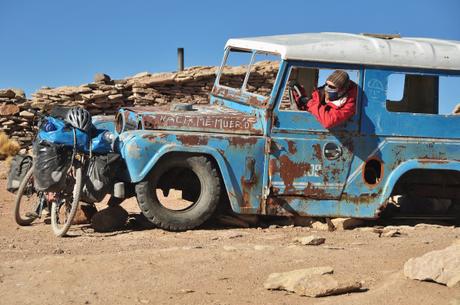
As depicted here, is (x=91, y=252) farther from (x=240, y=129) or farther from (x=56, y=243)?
(x=240, y=129)

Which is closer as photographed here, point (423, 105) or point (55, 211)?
point (55, 211)

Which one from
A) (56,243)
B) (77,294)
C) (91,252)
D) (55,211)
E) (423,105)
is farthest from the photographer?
(423,105)

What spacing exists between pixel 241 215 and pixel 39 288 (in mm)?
3205

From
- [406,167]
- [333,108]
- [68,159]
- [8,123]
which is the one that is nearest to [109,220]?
[68,159]

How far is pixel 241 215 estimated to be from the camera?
27.1 ft

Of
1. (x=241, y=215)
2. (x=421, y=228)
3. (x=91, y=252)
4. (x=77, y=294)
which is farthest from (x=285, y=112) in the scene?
(x=77, y=294)

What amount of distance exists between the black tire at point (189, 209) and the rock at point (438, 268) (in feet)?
8.79

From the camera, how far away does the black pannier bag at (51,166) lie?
7.57 m

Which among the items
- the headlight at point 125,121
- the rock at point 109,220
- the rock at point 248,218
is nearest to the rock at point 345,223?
the rock at point 248,218

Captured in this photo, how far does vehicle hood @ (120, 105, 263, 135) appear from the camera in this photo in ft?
25.5

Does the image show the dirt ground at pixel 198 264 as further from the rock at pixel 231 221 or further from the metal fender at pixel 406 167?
the metal fender at pixel 406 167

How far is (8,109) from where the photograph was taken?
1942 centimetres

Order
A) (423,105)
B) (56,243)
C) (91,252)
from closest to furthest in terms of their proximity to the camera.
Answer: (91,252), (56,243), (423,105)

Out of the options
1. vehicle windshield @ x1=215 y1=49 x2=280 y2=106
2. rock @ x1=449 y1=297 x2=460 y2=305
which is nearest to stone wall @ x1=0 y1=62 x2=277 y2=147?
vehicle windshield @ x1=215 y1=49 x2=280 y2=106
